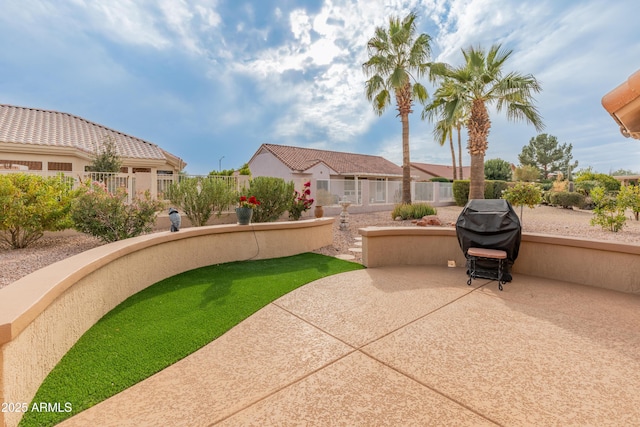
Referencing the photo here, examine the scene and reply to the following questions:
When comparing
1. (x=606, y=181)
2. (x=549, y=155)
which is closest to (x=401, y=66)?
(x=606, y=181)

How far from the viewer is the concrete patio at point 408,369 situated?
6.74 feet

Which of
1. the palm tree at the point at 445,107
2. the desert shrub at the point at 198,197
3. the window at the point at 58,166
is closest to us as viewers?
the desert shrub at the point at 198,197

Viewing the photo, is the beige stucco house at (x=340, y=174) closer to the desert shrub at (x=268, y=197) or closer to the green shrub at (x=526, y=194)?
the desert shrub at (x=268, y=197)

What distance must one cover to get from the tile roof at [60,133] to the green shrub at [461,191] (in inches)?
874

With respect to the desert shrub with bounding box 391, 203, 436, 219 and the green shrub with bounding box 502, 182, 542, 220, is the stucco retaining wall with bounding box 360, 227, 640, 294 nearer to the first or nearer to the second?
the green shrub with bounding box 502, 182, 542, 220

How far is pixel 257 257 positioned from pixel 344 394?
16.6 ft

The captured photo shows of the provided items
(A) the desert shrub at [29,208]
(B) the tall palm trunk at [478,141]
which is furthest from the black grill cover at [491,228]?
(A) the desert shrub at [29,208]

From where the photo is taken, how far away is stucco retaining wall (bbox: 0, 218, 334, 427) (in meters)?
1.97

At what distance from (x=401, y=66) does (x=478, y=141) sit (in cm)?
640

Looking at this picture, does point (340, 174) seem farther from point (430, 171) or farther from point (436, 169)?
point (436, 169)

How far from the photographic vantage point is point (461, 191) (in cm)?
2341

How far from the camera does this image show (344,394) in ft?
7.46

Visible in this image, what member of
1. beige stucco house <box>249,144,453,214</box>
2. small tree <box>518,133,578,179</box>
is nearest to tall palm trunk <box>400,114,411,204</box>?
beige stucco house <box>249,144,453,214</box>

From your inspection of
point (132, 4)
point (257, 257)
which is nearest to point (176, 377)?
point (257, 257)
